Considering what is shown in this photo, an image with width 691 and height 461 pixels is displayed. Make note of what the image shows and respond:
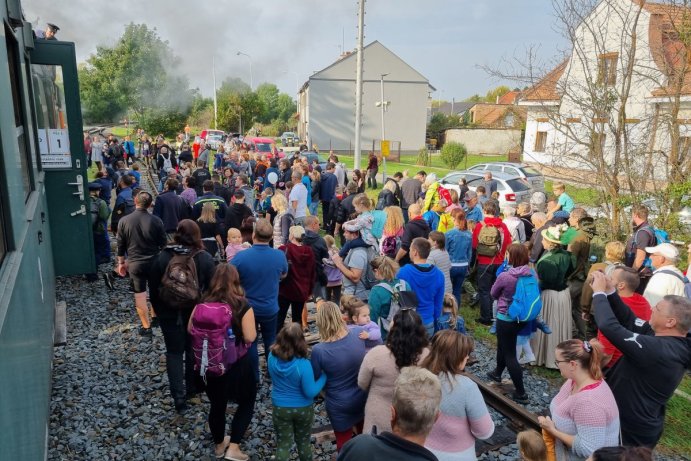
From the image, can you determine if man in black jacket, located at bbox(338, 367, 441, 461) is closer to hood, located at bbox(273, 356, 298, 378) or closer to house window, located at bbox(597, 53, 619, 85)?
hood, located at bbox(273, 356, 298, 378)

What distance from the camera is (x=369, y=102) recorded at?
1837 inches

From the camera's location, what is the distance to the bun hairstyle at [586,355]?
3150mm

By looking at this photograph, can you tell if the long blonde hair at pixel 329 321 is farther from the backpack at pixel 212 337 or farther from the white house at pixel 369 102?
the white house at pixel 369 102

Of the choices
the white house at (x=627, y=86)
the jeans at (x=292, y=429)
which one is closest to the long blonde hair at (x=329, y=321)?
the jeans at (x=292, y=429)

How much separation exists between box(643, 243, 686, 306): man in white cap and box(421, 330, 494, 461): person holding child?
3.27 metres

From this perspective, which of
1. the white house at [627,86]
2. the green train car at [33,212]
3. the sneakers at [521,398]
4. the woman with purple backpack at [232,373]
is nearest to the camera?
the green train car at [33,212]

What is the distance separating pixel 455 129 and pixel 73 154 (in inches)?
1732

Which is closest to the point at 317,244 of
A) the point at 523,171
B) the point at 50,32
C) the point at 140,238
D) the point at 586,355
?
the point at 140,238

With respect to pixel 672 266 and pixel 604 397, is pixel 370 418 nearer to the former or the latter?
pixel 604 397

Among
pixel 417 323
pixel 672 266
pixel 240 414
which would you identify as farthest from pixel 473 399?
pixel 672 266

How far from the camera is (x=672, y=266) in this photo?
17.8ft

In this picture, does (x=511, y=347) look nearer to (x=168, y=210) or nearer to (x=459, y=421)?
(x=459, y=421)

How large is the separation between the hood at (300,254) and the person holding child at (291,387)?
2049 mm

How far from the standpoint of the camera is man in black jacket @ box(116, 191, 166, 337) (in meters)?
6.31
